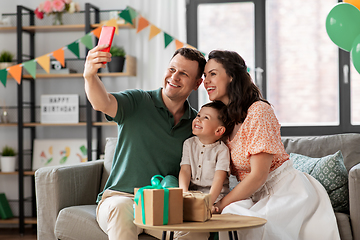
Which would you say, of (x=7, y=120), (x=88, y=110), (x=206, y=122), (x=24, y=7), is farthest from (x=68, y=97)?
(x=206, y=122)

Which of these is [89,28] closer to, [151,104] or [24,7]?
[24,7]

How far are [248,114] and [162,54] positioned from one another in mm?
1995

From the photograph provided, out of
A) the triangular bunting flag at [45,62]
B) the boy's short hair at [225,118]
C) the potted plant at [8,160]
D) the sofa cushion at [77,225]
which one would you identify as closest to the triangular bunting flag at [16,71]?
the triangular bunting flag at [45,62]

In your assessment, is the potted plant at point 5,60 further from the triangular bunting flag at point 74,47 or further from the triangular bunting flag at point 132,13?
the triangular bunting flag at point 132,13

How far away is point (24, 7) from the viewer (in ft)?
11.5

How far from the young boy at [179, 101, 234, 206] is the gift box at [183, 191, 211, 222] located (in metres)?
0.42

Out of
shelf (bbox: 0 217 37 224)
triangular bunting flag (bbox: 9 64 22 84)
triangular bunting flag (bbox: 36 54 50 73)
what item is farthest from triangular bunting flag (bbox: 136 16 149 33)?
shelf (bbox: 0 217 37 224)

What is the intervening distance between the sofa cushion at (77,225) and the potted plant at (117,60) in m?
1.70

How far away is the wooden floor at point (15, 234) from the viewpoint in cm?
329

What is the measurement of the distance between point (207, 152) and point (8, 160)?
7.87 ft

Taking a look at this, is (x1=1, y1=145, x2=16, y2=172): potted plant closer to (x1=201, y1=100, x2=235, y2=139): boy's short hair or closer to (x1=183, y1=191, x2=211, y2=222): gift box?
(x1=201, y1=100, x2=235, y2=139): boy's short hair

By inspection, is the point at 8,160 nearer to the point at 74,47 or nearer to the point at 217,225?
the point at 74,47

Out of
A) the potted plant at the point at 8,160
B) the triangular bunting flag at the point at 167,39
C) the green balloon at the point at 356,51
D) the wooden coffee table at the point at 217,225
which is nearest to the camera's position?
the wooden coffee table at the point at 217,225

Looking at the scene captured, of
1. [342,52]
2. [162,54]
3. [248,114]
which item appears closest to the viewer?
[248,114]
